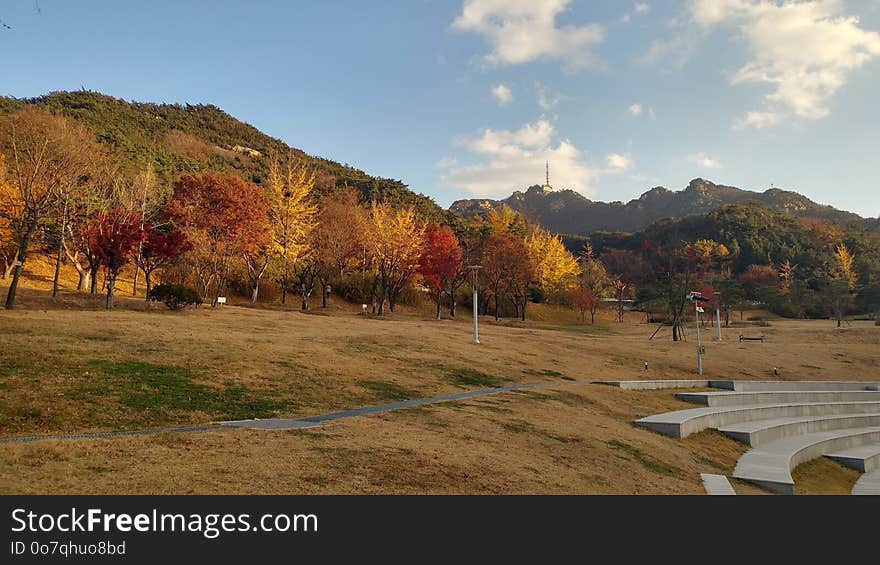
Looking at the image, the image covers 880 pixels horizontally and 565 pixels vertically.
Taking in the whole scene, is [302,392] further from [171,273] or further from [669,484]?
[171,273]

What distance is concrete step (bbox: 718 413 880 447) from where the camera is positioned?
721 inches

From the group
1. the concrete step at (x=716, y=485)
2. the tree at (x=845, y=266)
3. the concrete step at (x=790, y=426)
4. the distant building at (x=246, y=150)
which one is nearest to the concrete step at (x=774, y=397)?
the concrete step at (x=790, y=426)

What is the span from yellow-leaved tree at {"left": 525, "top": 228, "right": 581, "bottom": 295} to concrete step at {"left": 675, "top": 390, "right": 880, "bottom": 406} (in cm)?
4693

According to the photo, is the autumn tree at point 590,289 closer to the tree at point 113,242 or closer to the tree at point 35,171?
the tree at point 113,242

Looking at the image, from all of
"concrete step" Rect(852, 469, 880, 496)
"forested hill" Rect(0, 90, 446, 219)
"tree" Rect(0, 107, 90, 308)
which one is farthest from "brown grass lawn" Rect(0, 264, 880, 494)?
"forested hill" Rect(0, 90, 446, 219)

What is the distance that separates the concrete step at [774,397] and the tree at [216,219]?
116 feet

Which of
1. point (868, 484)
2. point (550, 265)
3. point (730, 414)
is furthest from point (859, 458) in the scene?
point (550, 265)

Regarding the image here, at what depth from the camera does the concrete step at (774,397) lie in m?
23.7

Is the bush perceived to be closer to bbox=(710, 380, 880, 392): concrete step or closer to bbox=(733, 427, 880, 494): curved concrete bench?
bbox=(733, 427, 880, 494): curved concrete bench
